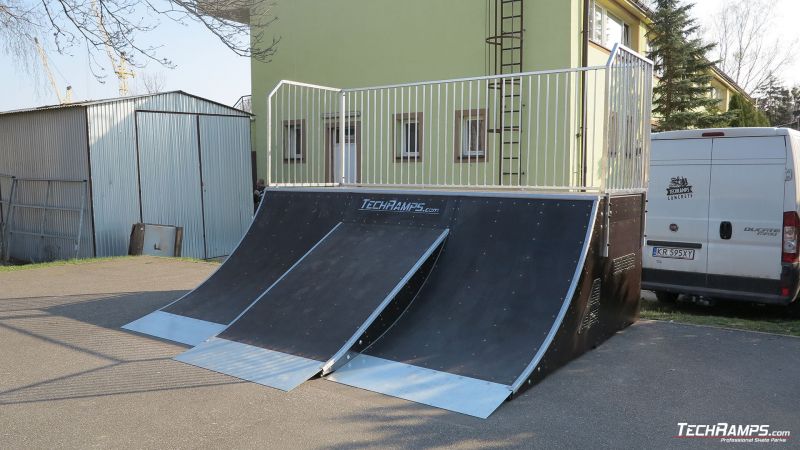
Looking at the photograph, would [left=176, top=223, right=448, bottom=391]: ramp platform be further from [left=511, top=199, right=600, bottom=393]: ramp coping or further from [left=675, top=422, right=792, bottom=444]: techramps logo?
[left=675, top=422, right=792, bottom=444]: techramps logo

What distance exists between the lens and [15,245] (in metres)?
17.3

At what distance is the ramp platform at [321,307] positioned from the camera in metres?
5.43

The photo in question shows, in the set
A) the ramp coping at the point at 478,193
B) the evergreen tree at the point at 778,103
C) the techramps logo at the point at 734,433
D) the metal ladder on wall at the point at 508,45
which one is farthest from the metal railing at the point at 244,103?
the evergreen tree at the point at 778,103

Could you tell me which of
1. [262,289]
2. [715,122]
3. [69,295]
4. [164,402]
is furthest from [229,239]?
[715,122]

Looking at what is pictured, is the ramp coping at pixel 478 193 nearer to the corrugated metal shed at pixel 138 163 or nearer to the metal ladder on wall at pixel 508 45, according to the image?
the metal ladder on wall at pixel 508 45

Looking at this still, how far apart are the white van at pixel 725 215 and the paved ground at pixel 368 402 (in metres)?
1.23

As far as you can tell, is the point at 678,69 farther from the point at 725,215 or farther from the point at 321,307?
the point at 321,307

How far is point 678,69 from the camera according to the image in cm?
1980

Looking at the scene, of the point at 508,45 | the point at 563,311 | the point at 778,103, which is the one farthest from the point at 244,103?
the point at 778,103

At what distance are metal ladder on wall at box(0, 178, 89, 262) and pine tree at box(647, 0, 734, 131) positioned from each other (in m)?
17.0

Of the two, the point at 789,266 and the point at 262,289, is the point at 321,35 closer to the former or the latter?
the point at 262,289

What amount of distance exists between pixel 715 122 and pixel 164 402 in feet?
67.5

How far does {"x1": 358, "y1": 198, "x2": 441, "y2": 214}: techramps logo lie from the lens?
7.02 meters

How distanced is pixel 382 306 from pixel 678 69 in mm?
17726
